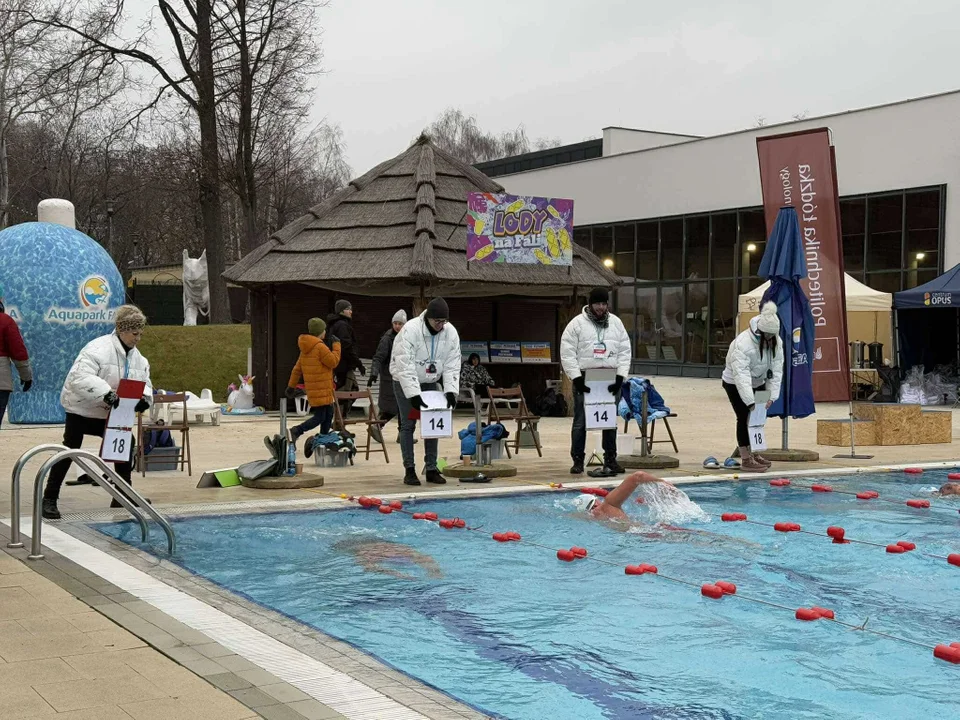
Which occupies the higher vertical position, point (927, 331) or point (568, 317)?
point (568, 317)

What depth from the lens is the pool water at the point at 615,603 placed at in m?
5.32

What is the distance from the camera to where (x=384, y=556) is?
8.31 m

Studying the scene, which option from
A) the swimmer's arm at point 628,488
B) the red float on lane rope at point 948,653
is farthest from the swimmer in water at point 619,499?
the red float on lane rope at point 948,653

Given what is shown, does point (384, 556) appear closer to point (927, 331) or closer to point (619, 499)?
point (619, 499)

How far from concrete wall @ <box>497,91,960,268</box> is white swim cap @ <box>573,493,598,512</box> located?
22.1 metres

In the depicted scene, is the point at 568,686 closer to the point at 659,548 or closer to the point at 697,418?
the point at 659,548

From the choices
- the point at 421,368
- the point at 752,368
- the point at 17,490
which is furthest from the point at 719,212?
the point at 17,490

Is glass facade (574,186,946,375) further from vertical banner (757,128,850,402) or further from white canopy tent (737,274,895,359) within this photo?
vertical banner (757,128,850,402)

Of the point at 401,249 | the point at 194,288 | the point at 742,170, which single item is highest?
the point at 742,170

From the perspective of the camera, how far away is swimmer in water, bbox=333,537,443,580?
7832 mm

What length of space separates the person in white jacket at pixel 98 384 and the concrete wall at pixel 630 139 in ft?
125

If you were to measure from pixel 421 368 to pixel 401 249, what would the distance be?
354 inches

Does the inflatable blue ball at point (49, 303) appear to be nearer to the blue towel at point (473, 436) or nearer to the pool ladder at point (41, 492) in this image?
the blue towel at point (473, 436)

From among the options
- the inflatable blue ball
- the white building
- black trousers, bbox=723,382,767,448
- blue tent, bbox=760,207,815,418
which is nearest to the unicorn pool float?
the inflatable blue ball
